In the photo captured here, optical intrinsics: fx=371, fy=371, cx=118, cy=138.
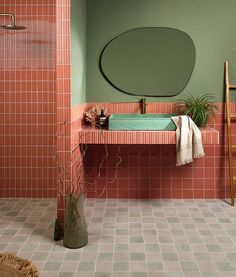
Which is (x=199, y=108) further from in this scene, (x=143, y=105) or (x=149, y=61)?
(x=149, y=61)

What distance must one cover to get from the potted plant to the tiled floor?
97 centimetres

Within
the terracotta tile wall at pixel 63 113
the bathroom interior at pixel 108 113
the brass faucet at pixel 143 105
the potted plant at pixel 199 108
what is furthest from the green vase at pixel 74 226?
the potted plant at pixel 199 108

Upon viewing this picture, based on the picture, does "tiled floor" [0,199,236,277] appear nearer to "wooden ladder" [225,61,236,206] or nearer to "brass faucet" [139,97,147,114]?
"wooden ladder" [225,61,236,206]

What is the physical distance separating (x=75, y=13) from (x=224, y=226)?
2.50 m

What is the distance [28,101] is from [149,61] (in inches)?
59.1

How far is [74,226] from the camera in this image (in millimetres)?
3068

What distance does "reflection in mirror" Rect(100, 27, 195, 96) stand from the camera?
171 inches

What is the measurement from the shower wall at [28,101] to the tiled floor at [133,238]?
0.93 feet

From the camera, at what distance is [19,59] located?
4312 millimetres

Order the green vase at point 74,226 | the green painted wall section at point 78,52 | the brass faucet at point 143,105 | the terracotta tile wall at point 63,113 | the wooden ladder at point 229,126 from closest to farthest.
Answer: the green vase at point 74,226 < the terracotta tile wall at point 63,113 < the green painted wall section at point 78,52 < the wooden ladder at point 229,126 < the brass faucet at point 143,105

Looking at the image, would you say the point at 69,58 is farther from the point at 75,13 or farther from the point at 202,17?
the point at 202,17

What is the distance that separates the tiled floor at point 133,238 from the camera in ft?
8.80

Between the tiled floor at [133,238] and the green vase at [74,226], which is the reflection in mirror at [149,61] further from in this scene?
the green vase at [74,226]

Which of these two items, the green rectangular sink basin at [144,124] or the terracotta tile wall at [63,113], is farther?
the green rectangular sink basin at [144,124]
